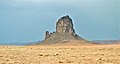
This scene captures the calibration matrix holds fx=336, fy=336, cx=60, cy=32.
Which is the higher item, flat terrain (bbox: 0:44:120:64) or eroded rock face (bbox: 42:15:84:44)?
eroded rock face (bbox: 42:15:84:44)

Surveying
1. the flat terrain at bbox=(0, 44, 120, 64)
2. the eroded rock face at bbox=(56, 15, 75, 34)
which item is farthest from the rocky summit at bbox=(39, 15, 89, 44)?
the flat terrain at bbox=(0, 44, 120, 64)

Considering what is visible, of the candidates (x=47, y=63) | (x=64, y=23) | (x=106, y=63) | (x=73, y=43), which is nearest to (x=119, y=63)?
(x=106, y=63)

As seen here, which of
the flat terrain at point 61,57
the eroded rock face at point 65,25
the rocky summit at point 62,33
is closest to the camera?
the flat terrain at point 61,57

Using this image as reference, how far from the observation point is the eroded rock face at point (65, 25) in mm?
159913

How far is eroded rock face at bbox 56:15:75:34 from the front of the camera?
15991 centimetres

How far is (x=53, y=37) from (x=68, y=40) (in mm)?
10538

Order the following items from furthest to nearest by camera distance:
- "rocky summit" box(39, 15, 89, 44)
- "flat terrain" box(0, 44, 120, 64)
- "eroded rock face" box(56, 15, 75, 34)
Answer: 1. "eroded rock face" box(56, 15, 75, 34)
2. "rocky summit" box(39, 15, 89, 44)
3. "flat terrain" box(0, 44, 120, 64)

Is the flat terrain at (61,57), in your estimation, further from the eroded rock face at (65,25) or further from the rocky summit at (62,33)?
the eroded rock face at (65,25)

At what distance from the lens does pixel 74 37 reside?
155875 millimetres

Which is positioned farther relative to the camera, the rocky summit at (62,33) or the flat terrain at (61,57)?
the rocky summit at (62,33)

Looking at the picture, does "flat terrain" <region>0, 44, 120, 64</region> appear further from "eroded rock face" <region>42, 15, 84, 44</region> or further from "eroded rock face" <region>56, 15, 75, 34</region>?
"eroded rock face" <region>56, 15, 75, 34</region>

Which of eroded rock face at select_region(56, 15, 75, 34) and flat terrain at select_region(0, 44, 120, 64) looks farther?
eroded rock face at select_region(56, 15, 75, 34)

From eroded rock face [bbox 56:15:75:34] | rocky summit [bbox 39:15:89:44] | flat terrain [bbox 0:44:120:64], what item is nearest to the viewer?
flat terrain [bbox 0:44:120:64]

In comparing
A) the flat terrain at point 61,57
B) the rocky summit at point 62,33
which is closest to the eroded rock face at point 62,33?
the rocky summit at point 62,33
